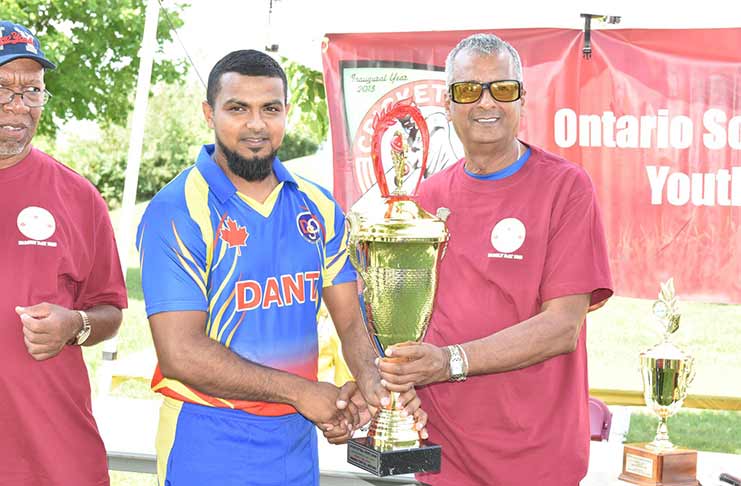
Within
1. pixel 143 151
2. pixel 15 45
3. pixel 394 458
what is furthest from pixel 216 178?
pixel 143 151

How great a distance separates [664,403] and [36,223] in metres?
2.17

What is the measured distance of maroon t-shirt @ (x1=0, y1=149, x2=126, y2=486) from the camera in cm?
267

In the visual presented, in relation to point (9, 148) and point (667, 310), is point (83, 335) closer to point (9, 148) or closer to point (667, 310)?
point (9, 148)

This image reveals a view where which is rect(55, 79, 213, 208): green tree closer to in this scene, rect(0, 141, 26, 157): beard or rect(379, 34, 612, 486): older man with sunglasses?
rect(0, 141, 26, 157): beard

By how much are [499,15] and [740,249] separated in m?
1.88

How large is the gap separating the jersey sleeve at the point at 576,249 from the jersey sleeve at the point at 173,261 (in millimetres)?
980

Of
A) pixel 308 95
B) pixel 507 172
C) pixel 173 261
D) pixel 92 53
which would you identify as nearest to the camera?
pixel 173 261

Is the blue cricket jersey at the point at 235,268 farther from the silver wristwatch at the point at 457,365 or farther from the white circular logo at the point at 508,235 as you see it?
the white circular logo at the point at 508,235

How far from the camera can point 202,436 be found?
2.48 meters

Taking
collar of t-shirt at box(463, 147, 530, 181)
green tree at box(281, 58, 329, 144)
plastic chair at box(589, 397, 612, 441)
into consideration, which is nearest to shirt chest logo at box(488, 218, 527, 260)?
collar of t-shirt at box(463, 147, 530, 181)

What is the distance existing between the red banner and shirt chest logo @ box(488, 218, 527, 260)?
8.83ft

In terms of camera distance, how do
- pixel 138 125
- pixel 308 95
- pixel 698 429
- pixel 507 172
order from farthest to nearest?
1. pixel 698 429
2. pixel 308 95
3. pixel 138 125
4. pixel 507 172

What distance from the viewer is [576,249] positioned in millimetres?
2707

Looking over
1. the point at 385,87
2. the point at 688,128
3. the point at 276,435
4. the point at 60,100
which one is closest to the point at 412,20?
the point at 385,87
